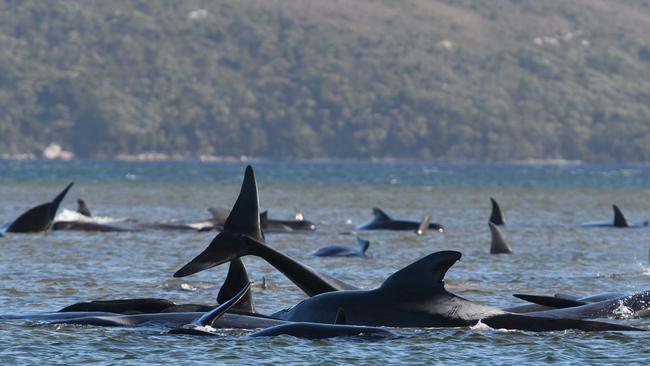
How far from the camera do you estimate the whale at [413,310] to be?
19672mm

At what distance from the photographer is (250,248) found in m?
21.0

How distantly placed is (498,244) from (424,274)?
19122mm

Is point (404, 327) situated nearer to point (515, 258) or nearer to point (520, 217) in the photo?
point (515, 258)

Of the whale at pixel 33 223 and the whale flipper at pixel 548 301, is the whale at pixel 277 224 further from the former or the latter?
the whale flipper at pixel 548 301

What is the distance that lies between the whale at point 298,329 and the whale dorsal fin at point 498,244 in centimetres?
1830

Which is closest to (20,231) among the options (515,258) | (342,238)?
(342,238)


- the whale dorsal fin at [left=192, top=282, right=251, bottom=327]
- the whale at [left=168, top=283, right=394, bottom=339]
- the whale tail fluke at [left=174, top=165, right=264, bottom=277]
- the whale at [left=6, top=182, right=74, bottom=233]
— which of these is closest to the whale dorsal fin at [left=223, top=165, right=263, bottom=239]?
the whale tail fluke at [left=174, top=165, right=264, bottom=277]

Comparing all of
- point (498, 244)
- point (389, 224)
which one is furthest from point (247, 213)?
point (389, 224)

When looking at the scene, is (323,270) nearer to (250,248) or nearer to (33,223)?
(250,248)

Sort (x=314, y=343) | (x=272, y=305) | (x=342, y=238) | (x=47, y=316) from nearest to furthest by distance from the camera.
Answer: (x=314, y=343) < (x=47, y=316) < (x=272, y=305) < (x=342, y=238)

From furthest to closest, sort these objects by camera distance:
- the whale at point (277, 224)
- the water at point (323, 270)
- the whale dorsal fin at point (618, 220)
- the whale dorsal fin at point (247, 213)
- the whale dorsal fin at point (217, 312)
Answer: the whale dorsal fin at point (618, 220) < the whale at point (277, 224) < the whale dorsal fin at point (247, 213) < the whale dorsal fin at point (217, 312) < the water at point (323, 270)

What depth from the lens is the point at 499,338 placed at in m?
19.7

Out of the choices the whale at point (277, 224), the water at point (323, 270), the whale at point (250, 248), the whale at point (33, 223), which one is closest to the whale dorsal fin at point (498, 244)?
the water at point (323, 270)

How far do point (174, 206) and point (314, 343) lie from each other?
57.2 m
